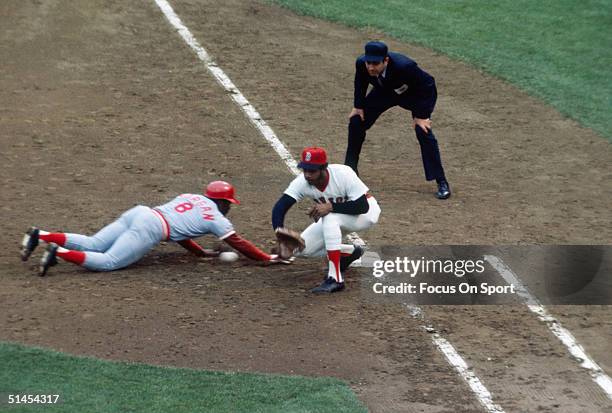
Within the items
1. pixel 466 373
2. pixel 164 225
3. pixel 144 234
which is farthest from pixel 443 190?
pixel 466 373

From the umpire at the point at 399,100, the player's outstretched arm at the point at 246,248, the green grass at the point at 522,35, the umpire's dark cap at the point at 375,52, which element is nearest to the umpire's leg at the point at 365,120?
the umpire at the point at 399,100

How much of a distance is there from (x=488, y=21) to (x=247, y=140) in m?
7.06

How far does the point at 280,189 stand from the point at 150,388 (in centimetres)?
468

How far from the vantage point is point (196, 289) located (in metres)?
10.3

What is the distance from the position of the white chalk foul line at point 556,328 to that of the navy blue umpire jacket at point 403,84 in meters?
2.35

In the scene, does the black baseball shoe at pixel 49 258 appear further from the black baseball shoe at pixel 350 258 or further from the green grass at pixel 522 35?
the green grass at pixel 522 35

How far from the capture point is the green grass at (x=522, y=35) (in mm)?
16984

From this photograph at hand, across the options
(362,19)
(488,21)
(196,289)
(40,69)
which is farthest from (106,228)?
(488,21)

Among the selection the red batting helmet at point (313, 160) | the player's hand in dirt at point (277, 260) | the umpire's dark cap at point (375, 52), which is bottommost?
the player's hand in dirt at point (277, 260)

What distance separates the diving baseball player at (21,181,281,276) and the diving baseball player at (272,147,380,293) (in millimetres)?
583

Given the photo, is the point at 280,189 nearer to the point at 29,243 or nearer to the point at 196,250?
the point at 196,250

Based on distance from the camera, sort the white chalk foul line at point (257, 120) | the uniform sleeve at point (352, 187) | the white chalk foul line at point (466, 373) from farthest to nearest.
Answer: the uniform sleeve at point (352, 187)
the white chalk foul line at point (257, 120)
the white chalk foul line at point (466, 373)

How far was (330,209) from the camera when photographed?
1036 cm

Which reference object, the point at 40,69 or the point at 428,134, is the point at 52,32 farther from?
the point at 428,134
